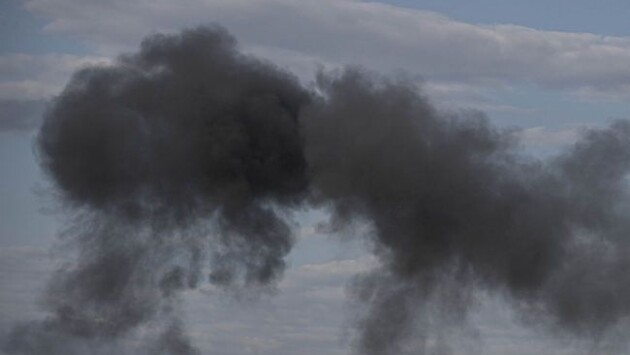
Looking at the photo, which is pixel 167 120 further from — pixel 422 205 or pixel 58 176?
pixel 422 205

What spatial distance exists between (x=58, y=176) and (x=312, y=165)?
31.7ft

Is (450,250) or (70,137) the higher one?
(70,137)

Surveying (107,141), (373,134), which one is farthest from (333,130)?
(107,141)

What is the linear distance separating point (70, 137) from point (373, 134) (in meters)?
11.4

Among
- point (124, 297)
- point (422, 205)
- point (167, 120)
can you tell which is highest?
point (167, 120)

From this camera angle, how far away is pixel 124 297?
4838 cm

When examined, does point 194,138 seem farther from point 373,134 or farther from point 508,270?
point 508,270

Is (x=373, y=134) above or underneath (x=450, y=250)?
above

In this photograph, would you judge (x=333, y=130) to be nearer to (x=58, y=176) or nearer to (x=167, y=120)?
(x=167, y=120)

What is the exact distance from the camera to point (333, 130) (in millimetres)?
48594

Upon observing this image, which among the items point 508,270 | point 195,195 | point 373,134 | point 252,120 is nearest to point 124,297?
point 195,195

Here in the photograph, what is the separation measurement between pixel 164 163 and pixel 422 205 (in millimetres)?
10152

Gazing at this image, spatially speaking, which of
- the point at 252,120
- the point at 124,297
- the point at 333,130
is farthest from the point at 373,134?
the point at 124,297

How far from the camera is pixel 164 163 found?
49531mm
